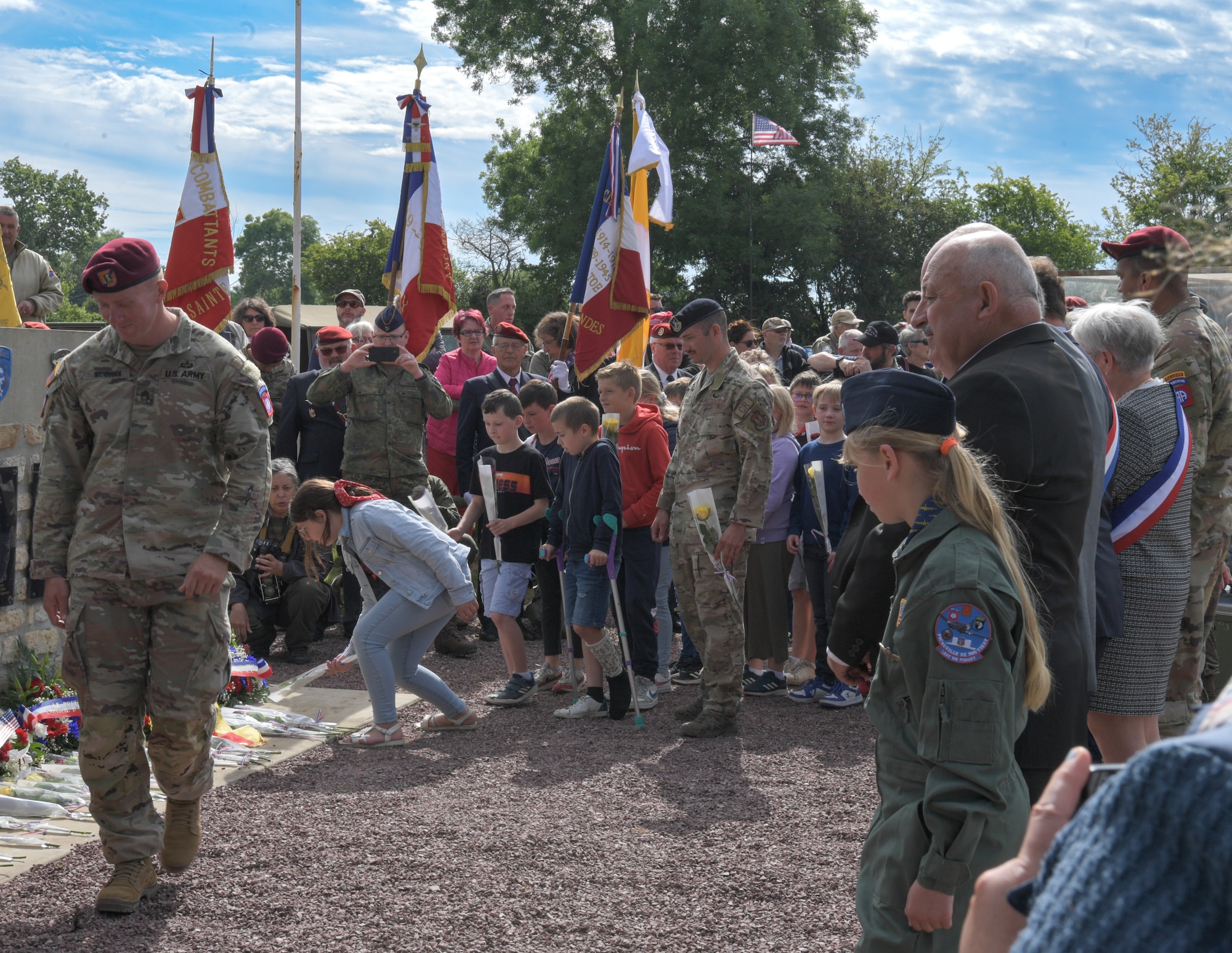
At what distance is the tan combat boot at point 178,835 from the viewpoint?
13.8 ft

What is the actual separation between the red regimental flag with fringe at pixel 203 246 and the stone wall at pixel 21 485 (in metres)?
3.19

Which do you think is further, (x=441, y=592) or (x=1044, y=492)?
(x=441, y=592)

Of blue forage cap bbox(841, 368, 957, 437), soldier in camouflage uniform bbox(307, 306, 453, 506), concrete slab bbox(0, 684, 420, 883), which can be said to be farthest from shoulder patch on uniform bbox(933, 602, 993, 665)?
soldier in camouflage uniform bbox(307, 306, 453, 506)

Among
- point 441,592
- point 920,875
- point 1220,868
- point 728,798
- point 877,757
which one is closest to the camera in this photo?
point 1220,868

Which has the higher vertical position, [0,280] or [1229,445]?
[0,280]

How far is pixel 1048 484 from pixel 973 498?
358 millimetres

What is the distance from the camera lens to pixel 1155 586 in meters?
3.86

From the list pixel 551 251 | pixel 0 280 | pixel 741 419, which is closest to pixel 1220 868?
pixel 741 419

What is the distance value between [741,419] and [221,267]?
5.74 metres

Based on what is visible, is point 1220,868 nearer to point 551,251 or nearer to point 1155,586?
point 1155,586

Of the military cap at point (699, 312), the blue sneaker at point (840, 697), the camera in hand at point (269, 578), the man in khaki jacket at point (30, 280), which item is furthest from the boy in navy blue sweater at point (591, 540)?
the man in khaki jacket at point (30, 280)

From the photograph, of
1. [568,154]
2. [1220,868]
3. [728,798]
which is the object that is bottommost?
[728,798]

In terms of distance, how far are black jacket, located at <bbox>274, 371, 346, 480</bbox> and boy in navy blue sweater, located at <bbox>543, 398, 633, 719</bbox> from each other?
2.61 metres

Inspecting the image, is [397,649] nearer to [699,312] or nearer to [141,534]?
[141,534]
